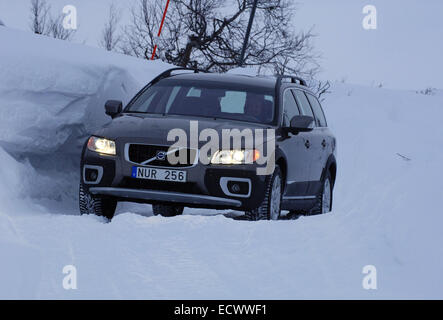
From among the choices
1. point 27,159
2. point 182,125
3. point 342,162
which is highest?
point 182,125

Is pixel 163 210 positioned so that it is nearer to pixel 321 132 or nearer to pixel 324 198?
pixel 324 198

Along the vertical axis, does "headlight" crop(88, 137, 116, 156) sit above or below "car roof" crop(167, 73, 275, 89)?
below

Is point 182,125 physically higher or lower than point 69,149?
higher

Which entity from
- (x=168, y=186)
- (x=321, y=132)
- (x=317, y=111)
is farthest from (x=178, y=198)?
(x=317, y=111)

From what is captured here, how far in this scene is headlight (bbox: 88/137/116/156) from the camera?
815 cm

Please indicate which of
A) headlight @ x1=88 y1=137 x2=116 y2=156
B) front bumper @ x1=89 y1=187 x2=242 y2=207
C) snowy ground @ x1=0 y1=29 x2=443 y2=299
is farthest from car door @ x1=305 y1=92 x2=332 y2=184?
headlight @ x1=88 y1=137 x2=116 y2=156

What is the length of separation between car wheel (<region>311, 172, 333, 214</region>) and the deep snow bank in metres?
3.04

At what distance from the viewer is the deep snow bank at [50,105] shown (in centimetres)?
1030

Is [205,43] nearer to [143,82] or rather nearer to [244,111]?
[143,82]

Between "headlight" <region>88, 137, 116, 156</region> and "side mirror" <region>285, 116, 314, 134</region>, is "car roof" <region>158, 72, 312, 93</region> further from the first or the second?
"headlight" <region>88, 137, 116, 156</region>

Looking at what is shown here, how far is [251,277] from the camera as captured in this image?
5531 mm

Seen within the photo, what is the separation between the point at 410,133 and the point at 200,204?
9.96m

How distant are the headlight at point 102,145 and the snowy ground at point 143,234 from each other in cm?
68
